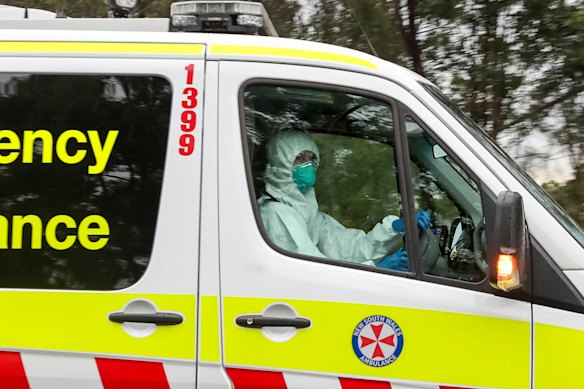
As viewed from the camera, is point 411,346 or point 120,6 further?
point 120,6

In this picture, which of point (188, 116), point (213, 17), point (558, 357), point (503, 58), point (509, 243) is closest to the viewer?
point (509, 243)

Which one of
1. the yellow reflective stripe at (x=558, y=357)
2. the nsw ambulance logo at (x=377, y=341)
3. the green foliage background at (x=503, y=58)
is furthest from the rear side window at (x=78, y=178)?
the green foliage background at (x=503, y=58)

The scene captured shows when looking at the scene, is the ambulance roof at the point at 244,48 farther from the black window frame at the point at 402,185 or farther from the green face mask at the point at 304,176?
the green face mask at the point at 304,176

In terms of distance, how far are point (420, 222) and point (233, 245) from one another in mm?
693

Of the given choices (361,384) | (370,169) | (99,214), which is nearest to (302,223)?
(370,169)

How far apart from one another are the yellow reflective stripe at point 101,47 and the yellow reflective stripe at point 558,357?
1.60 m

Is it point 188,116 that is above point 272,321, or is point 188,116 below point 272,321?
Result: above

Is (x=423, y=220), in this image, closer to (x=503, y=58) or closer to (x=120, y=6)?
(x=120, y=6)

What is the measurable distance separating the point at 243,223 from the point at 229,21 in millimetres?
955

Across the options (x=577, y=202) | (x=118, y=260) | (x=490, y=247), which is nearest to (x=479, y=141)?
(x=490, y=247)

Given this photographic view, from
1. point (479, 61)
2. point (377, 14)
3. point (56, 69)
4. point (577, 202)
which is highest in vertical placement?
point (56, 69)

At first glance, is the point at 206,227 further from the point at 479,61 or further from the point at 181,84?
the point at 479,61

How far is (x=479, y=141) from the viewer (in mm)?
2930

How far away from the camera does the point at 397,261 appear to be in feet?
9.45
